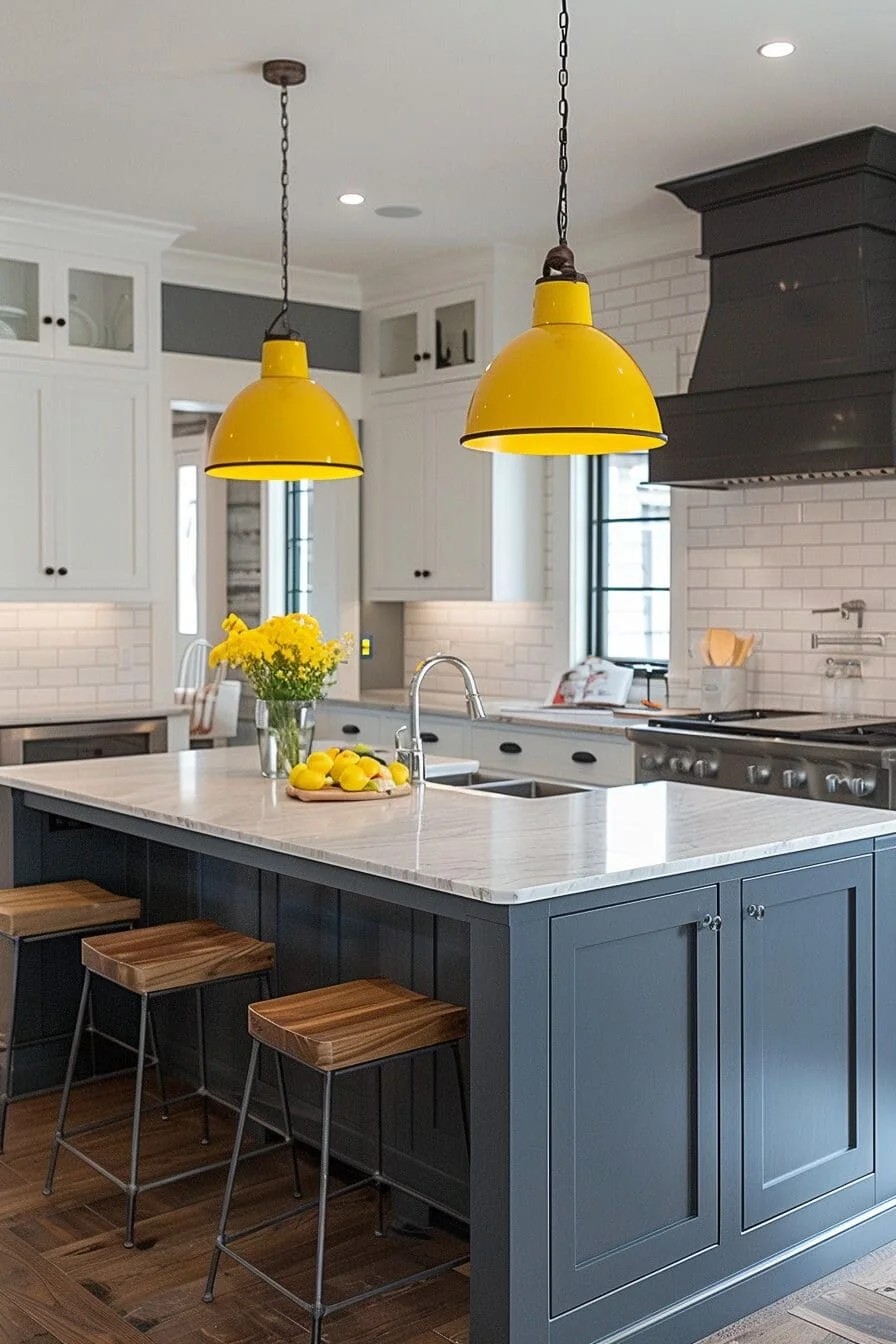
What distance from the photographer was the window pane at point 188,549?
9.17 metres

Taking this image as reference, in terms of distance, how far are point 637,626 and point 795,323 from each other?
174 cm

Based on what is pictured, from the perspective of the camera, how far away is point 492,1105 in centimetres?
249

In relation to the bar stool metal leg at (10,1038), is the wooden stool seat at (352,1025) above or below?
above

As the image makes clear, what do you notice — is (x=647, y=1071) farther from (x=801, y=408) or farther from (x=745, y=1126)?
(x=801, y=408)

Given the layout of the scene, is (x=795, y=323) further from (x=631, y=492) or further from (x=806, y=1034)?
(x=806, y=1034)

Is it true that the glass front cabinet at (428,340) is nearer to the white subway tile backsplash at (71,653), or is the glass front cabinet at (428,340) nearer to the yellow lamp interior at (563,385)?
the white subway tile backsplash at (71,653)

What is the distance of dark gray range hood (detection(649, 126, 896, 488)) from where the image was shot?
15.6 ft

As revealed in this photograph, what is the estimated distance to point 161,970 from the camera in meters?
3.27

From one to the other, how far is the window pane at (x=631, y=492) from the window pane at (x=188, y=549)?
3.53 meters

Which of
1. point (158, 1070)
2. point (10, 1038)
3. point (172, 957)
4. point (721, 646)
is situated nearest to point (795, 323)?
point (721, 646)

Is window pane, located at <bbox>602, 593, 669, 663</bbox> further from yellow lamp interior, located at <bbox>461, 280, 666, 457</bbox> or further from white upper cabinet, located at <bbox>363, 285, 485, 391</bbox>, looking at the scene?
yellow lamp interior, located at <bbox>461, 280, 666, 457</bbox>

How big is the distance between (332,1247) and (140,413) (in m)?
3.91

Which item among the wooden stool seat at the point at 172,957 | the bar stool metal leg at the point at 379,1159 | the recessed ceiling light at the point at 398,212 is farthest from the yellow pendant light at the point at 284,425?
the recessed ceiling light at the point at 398,212

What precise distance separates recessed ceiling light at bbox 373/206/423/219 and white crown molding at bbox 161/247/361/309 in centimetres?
102
